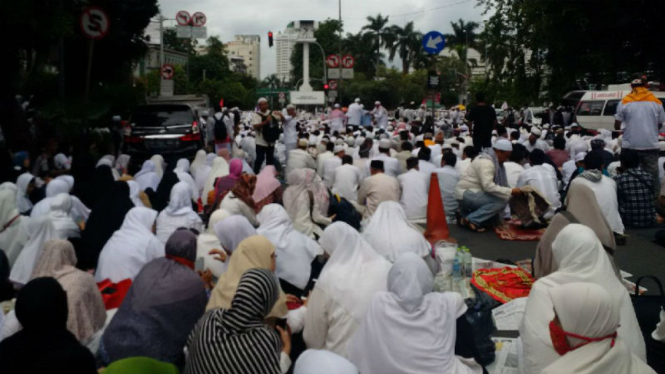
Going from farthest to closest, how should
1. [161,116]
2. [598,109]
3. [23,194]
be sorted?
1. [598,109]
2. [161,116]
3. [23,194]

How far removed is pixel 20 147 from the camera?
12836 millimetres

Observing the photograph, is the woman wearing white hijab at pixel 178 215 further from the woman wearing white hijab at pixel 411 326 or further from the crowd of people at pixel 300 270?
the woman wearing white hijab at pixel 411 326

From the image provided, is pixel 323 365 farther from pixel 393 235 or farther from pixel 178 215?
pixel 178 215

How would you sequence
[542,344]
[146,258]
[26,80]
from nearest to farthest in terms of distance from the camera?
[542,344]
[146,258]
[26,80]

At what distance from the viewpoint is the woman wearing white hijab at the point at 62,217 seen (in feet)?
21.1

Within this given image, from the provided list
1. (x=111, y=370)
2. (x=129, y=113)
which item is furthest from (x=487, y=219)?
(x=129, y=113)

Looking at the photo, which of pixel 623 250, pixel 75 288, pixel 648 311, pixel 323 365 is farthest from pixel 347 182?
pixel 323 365

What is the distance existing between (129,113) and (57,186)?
9.85 meters

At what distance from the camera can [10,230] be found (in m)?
6.54

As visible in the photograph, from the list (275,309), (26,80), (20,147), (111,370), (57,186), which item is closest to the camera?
(111,370)

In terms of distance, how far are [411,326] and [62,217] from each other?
4299 millimetres

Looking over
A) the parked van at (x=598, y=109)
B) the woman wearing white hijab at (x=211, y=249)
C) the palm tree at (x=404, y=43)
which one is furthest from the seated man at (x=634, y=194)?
the palm tree at (x=404, y=43)

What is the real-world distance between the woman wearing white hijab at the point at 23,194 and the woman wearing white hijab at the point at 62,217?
1270mm

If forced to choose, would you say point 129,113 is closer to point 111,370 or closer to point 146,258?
point 146,258
